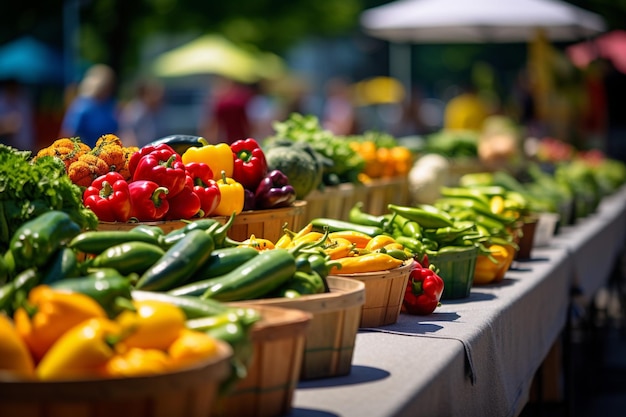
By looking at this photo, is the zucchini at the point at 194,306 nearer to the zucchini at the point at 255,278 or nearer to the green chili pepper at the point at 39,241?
the zucchini at the point at 255,278

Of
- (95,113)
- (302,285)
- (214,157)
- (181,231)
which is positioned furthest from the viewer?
(95,113)

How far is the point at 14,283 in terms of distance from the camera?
268 centimetres

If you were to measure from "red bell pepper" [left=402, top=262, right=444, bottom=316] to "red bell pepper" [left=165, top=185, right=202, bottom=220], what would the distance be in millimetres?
904

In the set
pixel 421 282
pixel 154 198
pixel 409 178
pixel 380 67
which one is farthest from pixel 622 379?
pixel 380 67

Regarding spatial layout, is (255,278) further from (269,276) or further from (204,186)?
(204,186)

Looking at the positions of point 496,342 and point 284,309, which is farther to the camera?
point 496,342

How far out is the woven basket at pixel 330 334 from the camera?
301 centimetres

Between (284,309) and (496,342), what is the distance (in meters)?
1.42

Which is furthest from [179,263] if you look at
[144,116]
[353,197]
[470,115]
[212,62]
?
[212,62]

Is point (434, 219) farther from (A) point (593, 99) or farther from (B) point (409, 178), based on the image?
(A) point (593, 99)

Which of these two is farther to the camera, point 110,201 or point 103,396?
point 110,201

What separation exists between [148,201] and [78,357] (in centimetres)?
192

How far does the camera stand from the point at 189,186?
4242 mm

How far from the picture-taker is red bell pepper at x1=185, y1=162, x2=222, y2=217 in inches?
170
